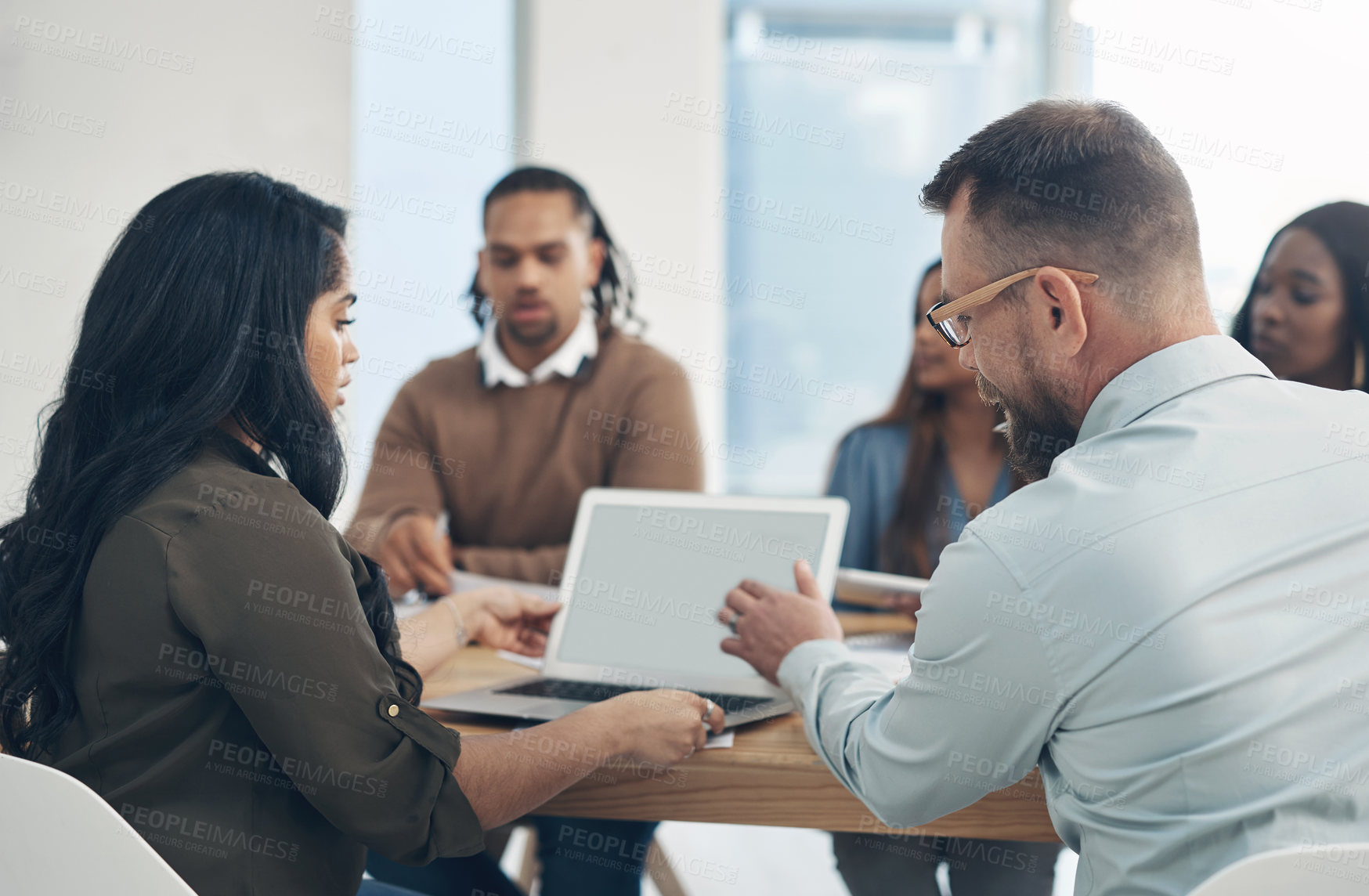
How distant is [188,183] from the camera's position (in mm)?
944

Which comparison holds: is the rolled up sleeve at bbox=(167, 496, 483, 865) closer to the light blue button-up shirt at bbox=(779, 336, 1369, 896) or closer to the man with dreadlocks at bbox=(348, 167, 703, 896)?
the light blue button-up shirt at bbox=(779, 336, 1369, 896)

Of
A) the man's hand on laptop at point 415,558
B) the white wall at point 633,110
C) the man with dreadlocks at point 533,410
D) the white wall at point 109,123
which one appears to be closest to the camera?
the man's hand on laptop at point 415,558

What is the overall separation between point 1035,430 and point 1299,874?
1.50 ft

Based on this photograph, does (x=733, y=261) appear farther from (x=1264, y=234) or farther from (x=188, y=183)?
(x=188, y=183)

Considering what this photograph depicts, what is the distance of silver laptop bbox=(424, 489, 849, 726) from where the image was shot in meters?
1.26

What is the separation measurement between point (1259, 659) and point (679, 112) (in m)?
3.18

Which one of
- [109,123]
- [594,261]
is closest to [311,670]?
[594,261]

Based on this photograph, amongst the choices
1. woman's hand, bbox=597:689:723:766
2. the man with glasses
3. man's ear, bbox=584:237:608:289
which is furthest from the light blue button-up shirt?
man's ear, bbox=584:237:608:289

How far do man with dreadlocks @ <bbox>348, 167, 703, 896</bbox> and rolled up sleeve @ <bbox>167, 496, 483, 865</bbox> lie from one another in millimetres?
1234

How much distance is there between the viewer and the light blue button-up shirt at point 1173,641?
2.35ft

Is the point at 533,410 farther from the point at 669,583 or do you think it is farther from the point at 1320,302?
the point at 1320,302

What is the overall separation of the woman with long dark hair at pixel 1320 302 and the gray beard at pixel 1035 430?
2.71 ft

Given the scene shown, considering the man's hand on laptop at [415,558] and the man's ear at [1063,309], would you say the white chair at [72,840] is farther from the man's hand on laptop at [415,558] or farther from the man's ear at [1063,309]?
the man's hand on laptop at [415,558]

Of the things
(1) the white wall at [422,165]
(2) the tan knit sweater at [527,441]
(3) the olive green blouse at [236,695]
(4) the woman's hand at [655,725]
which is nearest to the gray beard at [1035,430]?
(4) the woman's hand at [655,725]
